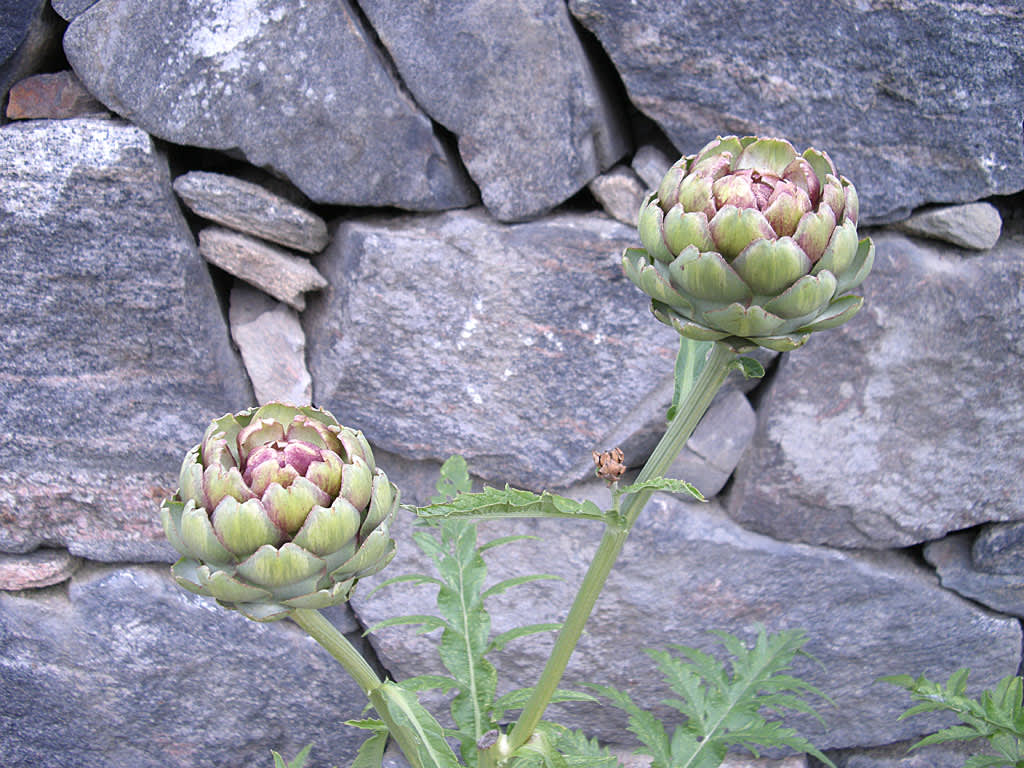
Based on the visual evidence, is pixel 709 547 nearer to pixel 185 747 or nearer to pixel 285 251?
pixel 285 251

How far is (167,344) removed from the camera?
124cm

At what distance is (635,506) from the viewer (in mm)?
733

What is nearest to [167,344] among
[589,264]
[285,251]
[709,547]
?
[285,251]

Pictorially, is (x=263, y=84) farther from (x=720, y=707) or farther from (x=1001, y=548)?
(x=1001, y=548)

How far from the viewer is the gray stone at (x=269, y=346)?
51.3 inches

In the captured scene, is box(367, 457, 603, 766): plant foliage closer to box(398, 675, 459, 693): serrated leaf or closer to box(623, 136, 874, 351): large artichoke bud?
box(398, 675, 459, 693): serrated leaf

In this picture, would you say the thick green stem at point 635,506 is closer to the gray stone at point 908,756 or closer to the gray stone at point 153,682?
the gray stone at point 153,682

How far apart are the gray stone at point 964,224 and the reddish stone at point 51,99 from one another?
1.14 m

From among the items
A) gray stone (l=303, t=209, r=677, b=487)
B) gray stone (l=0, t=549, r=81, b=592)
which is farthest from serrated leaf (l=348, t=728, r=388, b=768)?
gray stone (l=0, t=549, r=81, b=592)

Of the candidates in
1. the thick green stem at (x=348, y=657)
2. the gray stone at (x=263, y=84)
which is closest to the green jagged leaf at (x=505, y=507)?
the thick green stem at (x=348, y=657)

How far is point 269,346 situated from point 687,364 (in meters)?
0.73

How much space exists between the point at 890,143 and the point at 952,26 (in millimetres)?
151

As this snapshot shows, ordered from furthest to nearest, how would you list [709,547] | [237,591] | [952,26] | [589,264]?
[709,547] → [589,264] → [952,26] → [237,591]

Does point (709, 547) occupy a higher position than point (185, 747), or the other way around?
point (709, 547)
